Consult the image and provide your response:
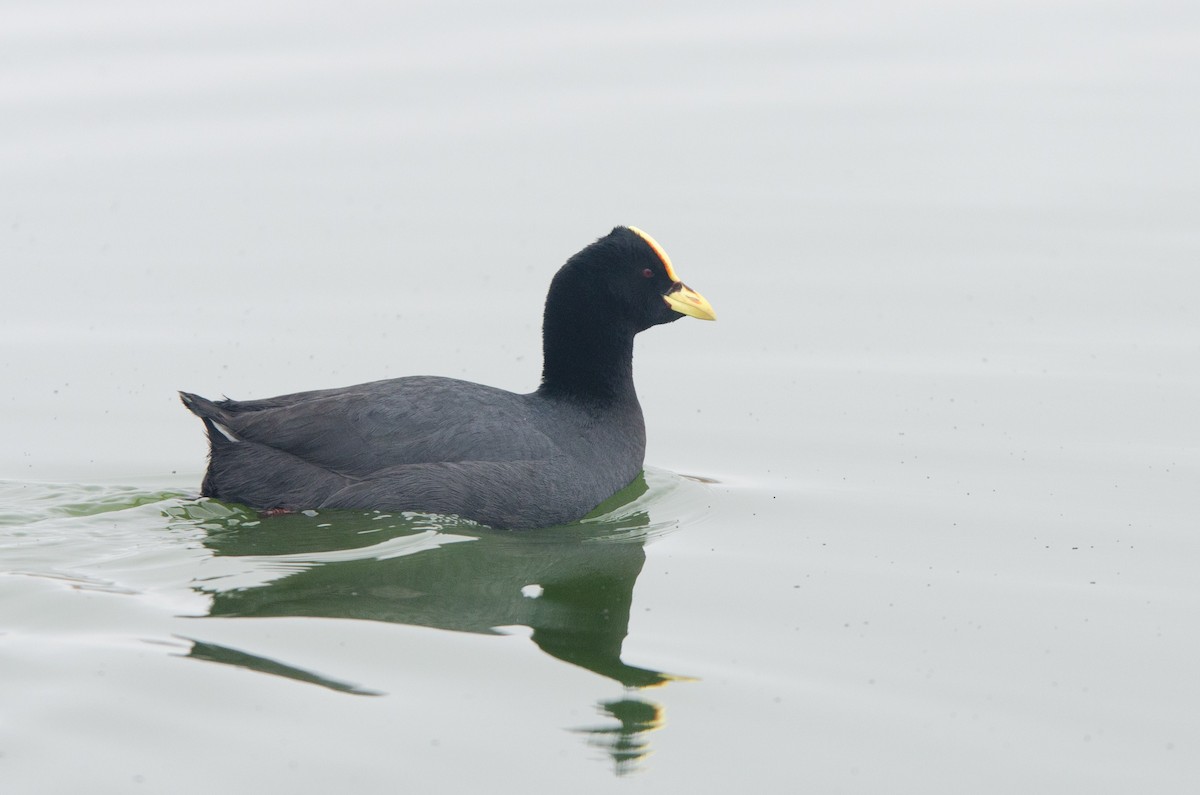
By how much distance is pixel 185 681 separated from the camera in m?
6.23

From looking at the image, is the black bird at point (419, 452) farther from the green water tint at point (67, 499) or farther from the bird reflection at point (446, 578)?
the green water tint at point (67, 499)

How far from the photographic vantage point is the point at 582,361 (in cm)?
941

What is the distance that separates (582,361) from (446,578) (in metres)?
2.04

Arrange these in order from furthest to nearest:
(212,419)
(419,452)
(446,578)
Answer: (212,419)
(419,452)
(446,578)

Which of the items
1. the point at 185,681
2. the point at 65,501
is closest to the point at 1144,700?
the point at 185,681

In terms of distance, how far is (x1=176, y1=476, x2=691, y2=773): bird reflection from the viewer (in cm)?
681

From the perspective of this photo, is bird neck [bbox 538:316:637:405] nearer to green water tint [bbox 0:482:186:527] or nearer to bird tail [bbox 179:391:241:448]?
bird tail [bbox 179:391:241:448]

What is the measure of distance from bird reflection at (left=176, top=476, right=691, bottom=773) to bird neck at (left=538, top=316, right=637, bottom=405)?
0.68m

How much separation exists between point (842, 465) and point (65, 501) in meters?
4.48

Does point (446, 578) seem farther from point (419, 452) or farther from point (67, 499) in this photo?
point (67, 499)

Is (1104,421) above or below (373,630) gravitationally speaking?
above

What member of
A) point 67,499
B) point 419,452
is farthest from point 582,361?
point 67,499

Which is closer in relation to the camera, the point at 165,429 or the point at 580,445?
the point at 580,445

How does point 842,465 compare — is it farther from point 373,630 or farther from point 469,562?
point 373,630
